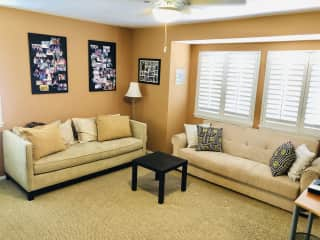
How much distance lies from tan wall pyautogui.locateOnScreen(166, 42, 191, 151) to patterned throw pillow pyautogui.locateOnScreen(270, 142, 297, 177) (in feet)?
6.27

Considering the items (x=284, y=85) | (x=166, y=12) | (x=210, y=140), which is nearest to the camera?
(x=166, y=12)

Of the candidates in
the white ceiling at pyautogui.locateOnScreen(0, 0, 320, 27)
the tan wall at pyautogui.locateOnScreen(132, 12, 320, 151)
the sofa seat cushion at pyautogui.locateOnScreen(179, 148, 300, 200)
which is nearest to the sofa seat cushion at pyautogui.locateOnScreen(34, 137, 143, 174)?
the tan wall at pyautogui.locateOnScreen(132, 12, 320, 151)

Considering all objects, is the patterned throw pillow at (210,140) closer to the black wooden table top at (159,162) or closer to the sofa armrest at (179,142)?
the sofa armrest at (179,142)

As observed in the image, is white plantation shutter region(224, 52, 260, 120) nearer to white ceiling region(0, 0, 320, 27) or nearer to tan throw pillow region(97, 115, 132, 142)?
white ceiling region(0, 0, 320, 27)

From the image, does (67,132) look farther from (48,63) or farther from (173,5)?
(173,5)

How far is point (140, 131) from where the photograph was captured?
4.55 meters

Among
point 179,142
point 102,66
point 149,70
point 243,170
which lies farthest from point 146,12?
point 243,170

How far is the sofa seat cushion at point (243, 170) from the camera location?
316cm

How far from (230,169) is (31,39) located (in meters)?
3.30

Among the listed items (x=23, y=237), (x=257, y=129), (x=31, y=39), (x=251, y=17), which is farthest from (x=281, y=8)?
(x=23, y=237)

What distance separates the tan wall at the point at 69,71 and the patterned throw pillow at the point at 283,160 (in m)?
2.94

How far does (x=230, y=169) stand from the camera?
11.8 ft

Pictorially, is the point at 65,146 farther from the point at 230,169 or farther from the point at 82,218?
the point at 230,169

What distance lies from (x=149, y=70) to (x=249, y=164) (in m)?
2.37
